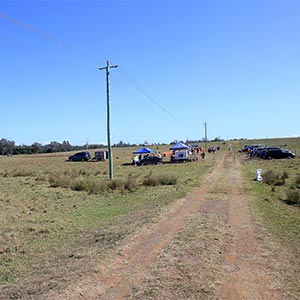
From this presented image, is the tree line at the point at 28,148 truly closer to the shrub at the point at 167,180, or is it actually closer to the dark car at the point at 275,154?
the dark car at the point at 275,154

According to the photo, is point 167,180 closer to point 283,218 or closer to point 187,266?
point 283,218

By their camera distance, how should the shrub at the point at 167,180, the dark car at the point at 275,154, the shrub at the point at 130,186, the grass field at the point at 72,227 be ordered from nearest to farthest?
the grass field at the point at 72,227 < the shrub at the point at 130,186 < the shrub at the point at 167,180 < the dark car at the point at 275,154

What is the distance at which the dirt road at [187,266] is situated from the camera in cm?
552

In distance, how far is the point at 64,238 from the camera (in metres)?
10.2

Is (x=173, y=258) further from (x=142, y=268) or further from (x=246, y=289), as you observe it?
(x=246, y=289)

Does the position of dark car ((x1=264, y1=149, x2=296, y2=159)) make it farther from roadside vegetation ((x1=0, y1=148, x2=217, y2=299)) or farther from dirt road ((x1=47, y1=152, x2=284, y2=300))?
dirt road ((x1=47, y1=152, x2=284, y2=300))

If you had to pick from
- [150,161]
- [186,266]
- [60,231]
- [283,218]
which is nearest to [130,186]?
[60,231]

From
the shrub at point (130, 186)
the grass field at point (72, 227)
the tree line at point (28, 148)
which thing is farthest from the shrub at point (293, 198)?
the tree line at point (28, 148)

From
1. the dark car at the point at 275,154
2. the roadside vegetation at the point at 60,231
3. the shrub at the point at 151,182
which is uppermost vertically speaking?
the dark car at the point at 275,154

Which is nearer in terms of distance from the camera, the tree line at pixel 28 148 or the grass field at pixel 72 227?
the grass field at pixel 72 227

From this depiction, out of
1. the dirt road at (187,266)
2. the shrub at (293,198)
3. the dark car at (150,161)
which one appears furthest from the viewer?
the dark car at (150,161)

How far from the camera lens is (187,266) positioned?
667 centimetres

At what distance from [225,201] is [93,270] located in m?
9.70

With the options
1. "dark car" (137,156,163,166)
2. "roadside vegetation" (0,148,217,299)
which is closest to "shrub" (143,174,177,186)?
"roadside vegetation" (0,148,217,299)
